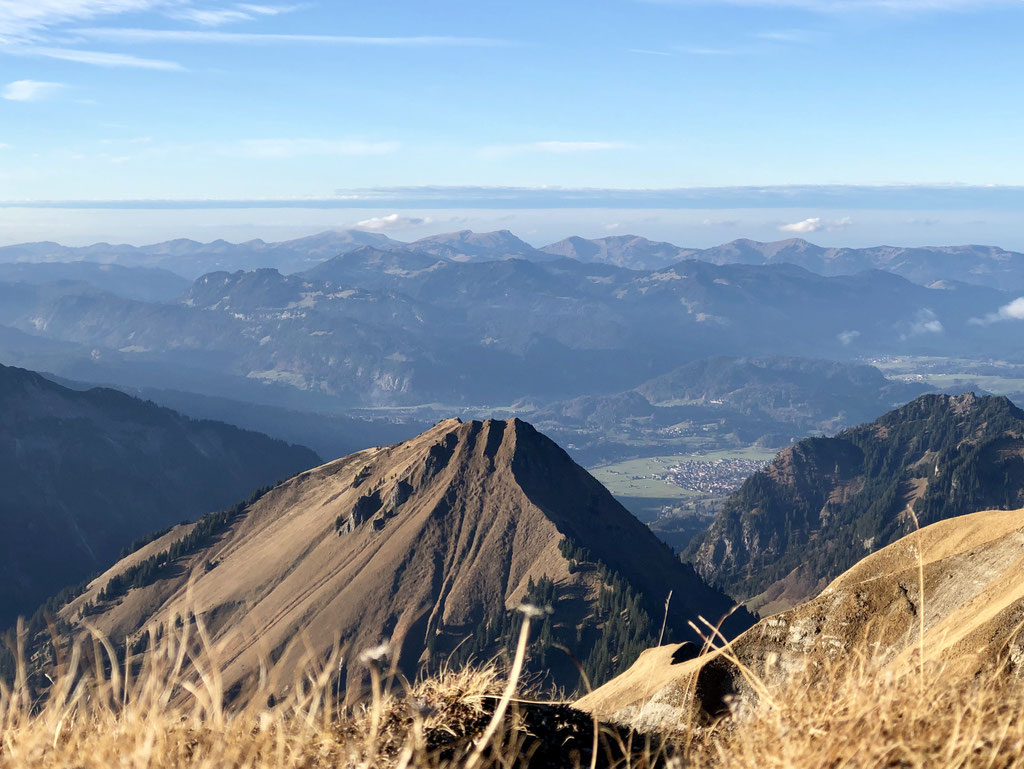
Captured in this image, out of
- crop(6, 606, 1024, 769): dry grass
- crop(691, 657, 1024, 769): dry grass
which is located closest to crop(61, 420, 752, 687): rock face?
crop(6, 606, 1024, 769): dry grass

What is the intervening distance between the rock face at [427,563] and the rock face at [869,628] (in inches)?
3851

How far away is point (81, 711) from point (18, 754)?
2235 mm

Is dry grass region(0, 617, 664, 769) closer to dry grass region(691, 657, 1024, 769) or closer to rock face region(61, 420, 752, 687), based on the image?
dry grass region(691, 657, 1024, 769)

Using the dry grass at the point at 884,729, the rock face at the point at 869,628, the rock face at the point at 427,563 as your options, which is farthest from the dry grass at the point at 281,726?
the rock face at the point at 427,563

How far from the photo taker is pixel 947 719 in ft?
29.2

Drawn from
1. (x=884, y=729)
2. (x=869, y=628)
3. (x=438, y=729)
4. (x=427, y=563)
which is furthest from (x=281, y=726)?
(x=427, y=563)

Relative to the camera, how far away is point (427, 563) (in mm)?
154250

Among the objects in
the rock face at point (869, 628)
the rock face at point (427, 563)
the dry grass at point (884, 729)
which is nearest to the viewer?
Answer: the dry grass at point (884, 729)

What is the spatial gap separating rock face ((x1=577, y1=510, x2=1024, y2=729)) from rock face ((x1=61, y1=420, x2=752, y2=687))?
97.8 meters

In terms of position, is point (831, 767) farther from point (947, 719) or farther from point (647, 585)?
point (647, 585)

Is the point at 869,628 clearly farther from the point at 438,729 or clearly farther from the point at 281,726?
the point at 281,726

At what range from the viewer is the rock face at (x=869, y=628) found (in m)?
18.3

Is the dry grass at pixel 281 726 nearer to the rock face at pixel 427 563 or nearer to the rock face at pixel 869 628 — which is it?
the rock face at pixel 869 628

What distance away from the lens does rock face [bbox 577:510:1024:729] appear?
18344 mm
